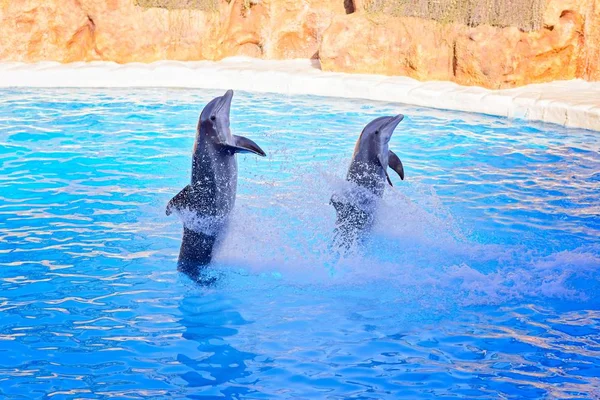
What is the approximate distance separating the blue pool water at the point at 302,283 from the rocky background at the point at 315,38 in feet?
9.42

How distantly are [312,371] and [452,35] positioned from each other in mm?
8785

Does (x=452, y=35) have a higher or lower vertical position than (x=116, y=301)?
higher

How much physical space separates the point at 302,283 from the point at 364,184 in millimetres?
813

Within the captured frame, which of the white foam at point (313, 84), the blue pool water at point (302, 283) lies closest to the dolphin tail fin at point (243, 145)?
the blue pool water at point (302, 283)

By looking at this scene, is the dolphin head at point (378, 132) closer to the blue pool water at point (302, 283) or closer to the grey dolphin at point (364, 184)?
the grey dolphin at point (364, 184)

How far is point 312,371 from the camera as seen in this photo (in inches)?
174

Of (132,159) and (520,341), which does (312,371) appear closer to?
(520,341)

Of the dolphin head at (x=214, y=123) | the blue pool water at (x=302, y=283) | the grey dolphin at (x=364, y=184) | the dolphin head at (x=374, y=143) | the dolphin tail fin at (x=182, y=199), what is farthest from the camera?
the dolphin head at (x=374, y=143)

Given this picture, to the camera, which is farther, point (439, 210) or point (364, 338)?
point (439, 210)

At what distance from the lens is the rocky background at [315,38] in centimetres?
1184

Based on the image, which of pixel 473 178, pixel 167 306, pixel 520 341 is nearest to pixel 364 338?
pixel 520 341

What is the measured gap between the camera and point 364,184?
571 centimetres

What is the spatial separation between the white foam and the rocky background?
284 mm

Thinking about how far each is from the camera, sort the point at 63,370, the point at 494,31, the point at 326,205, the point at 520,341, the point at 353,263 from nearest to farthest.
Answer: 1. the point at 63,370
2. the point at 520,341
3. the point at 353,263
4. the point at 326,205
5. the point at 494,31
